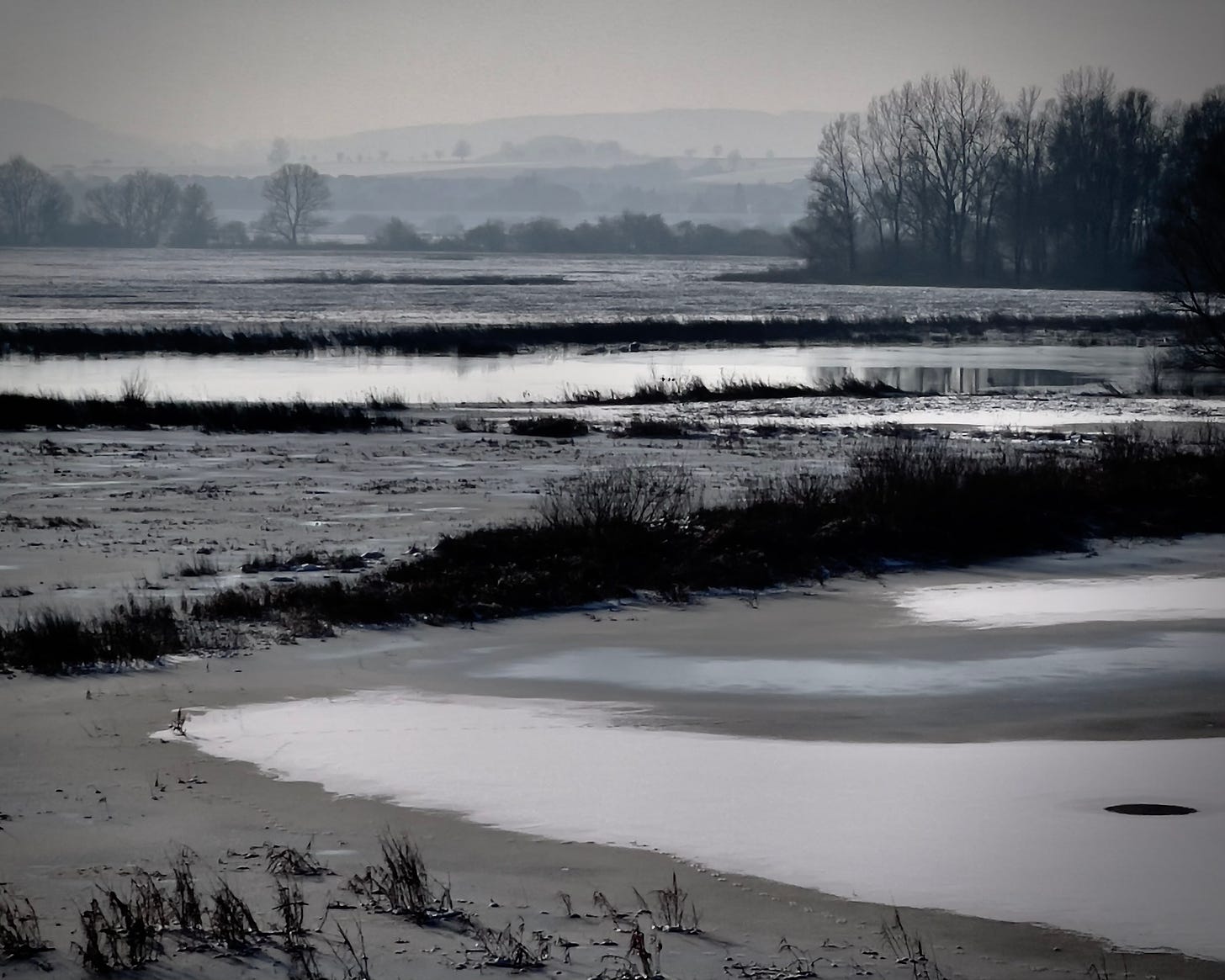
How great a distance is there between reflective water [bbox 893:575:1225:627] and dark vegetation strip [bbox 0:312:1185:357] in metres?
40.2

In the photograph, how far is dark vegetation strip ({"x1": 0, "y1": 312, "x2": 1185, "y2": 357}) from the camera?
177 feet

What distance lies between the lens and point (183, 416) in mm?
33219

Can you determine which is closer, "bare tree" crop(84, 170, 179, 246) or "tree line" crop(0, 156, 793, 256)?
"tree line" crop(0, 156, 793, 256)

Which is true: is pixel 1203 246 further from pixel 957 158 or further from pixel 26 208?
pixel 26 208

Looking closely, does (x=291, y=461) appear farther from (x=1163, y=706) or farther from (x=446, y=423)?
(x=1163, y=706)

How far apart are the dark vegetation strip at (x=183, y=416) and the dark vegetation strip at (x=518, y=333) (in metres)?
19.7

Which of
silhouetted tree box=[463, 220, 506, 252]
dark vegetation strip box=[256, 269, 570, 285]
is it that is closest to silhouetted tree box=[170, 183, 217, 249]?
silhouetted tree box=[463, 220, 506, 252]

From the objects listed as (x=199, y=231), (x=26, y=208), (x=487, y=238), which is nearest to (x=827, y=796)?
(x=487, y=238)

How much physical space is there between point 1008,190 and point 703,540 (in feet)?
352

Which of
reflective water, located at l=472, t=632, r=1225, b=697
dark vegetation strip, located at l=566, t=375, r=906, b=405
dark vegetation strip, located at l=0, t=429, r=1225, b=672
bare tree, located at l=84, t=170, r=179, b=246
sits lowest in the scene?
reflective water, located at l=472, t=632, r=1225, b=697

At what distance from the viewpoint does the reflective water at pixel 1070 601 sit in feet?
49.8

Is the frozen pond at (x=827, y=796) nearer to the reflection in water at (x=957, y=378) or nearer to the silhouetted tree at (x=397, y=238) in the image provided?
the reflection in water at (x=957, y=378)

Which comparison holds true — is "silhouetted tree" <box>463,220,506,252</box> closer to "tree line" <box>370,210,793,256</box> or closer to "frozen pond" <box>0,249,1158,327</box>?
"tree line" <box>370,210,793,256</box>

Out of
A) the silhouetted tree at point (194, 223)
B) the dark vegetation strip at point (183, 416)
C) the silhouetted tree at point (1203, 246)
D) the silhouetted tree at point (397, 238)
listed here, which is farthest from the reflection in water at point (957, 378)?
the silhouetted tree at point (194, 223)
